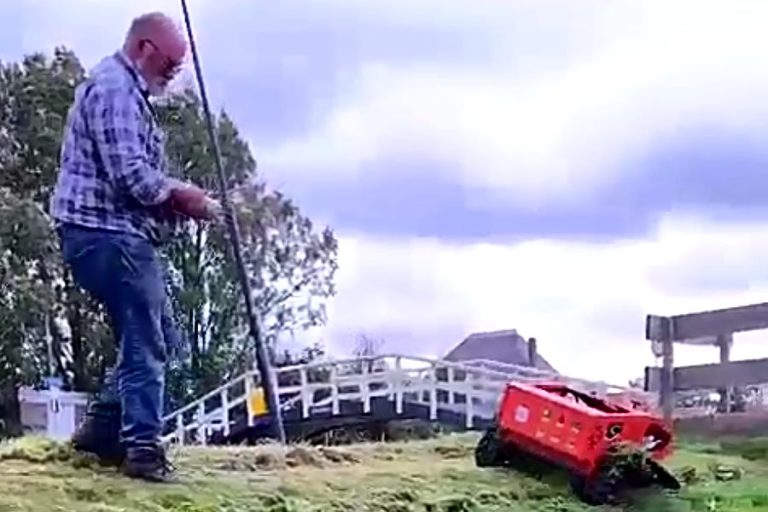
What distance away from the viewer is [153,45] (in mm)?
4117

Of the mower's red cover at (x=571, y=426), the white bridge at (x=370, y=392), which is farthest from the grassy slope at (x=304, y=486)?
the white bridge at (x=370, y=392)

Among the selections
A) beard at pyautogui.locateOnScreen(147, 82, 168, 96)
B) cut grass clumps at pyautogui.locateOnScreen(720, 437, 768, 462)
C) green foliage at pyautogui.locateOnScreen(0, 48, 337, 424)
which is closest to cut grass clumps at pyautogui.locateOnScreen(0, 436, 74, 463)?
beard at pyautogui.locateOnScreen(147, 82, 168, 96)

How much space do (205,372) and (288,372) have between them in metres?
2.14

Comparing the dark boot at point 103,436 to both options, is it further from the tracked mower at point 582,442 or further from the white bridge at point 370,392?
the white bridge at point 370,392

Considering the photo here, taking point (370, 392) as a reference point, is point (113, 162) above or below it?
above

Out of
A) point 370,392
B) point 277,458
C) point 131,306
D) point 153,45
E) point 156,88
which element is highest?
point 153,45

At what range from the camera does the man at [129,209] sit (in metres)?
3.98

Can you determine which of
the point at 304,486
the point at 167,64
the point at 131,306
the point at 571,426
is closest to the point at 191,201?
the point at 131,306

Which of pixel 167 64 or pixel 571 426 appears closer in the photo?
pixel 167 64

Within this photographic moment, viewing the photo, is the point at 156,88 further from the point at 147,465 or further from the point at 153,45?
the point at 147,465

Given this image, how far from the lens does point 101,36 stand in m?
7.79

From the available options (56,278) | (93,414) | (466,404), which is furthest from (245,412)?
(93,414)

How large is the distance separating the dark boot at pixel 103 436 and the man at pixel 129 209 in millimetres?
46

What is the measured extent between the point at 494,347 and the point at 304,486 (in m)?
19.3
